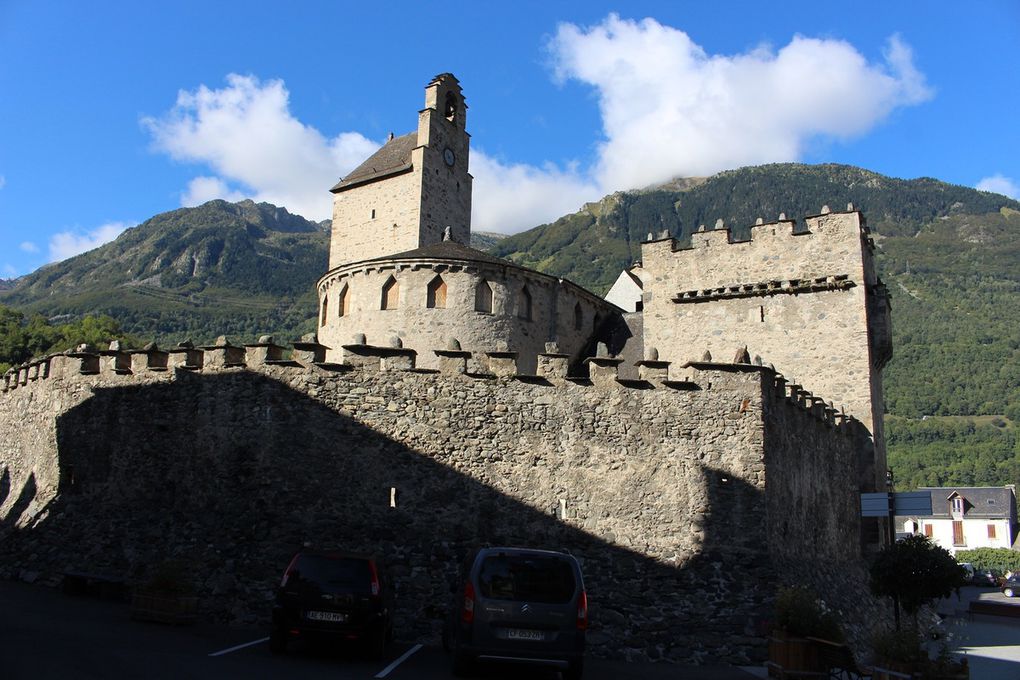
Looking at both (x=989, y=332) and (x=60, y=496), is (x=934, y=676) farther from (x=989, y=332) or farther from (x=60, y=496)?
(x=989, y=332)

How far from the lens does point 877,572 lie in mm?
19656

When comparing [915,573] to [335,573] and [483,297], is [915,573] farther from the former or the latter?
[483,297]

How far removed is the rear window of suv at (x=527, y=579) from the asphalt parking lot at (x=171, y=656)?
1.50 metres

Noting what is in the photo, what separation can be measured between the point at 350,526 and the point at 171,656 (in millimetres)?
5888

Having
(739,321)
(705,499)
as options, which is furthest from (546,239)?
(705,499)

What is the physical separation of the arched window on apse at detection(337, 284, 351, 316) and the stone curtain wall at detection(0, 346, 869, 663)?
942 centimetres

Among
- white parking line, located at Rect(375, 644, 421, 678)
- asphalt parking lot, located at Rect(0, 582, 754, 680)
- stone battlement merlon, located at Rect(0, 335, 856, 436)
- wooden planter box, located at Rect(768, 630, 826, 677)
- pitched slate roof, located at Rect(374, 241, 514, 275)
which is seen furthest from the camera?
pitched slate roof, located at Rect(374, 241, 514, 275)

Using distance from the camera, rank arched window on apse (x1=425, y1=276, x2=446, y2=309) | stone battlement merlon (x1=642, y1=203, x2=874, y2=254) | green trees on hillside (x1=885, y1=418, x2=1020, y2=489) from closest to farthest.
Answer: arched window on apse (x1=425, y1=276, x2=446, y2=309), stone battlement merlon (x1=642, y1=203, x2=874, y2=254), green trees on hillside (x1=885, y1=418, x2=1020, y2=489)

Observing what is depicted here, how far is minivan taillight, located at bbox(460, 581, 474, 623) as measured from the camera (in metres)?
10.9

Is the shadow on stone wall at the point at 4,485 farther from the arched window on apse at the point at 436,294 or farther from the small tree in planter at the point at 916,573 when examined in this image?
the small tree in planter at the point at 916,573

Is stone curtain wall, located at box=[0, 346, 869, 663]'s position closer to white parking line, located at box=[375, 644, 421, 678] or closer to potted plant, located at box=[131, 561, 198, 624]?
potted plant, located at box=[131, 561, 198, 624]

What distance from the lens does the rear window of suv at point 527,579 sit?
10977 mm

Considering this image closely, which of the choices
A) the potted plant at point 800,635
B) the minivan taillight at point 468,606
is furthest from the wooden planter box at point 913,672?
the minivan taillight at point 468,606

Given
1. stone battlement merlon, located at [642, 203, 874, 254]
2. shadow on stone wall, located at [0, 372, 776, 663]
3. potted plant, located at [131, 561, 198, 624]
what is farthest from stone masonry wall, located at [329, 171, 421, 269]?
potted plant, located at [131, 561, 198, 624]
